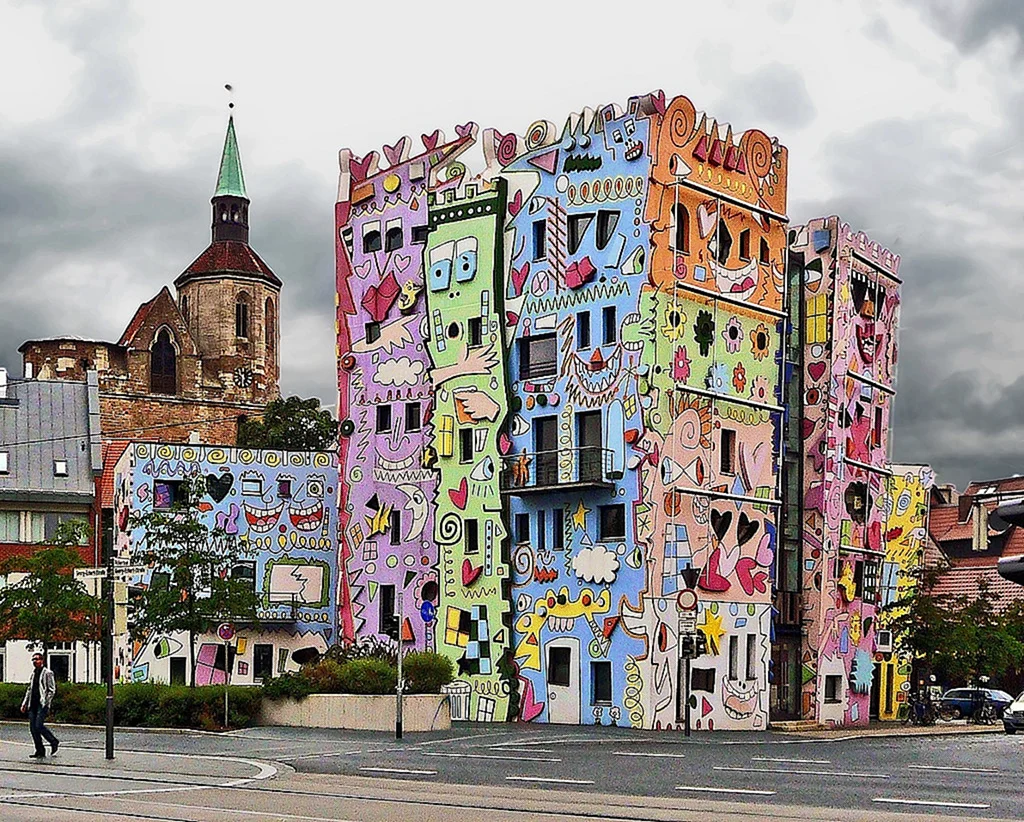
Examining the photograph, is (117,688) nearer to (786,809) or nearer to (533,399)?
(533,399)

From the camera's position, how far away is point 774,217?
5316 cm

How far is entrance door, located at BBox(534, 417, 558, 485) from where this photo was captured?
51.1 meters

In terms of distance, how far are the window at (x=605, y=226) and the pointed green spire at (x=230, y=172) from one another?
96.3m

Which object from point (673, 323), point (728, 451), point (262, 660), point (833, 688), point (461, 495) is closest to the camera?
point (673, 323)

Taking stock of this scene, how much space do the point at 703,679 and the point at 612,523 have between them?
208 inches

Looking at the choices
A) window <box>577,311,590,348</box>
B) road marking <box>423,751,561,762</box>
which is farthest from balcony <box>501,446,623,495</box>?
road marking <box>423,751,561,762</box>

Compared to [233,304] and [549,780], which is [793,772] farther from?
[233,304]

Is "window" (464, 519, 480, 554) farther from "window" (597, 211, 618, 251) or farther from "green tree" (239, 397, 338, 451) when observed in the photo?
"green tree" (239, 397, 338, 451)

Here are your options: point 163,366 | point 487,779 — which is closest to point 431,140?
point 487,779

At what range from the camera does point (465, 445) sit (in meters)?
54.2

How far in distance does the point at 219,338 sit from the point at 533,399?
88764 millimetres

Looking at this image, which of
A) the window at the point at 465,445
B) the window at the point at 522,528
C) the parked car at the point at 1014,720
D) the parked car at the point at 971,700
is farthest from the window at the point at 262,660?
the parked car at the point at 971,700

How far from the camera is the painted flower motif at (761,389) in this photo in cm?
5253

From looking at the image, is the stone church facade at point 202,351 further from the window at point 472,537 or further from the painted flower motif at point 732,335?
the painted flower motif at point 732,335
